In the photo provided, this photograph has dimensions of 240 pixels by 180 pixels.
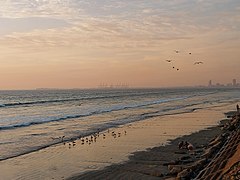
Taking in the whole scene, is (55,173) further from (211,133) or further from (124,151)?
(211,133)

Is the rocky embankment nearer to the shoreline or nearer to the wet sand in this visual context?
the shoreline

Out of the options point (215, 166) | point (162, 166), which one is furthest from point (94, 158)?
point (215, 166)

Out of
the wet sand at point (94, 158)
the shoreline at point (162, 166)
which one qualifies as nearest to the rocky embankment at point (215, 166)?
the shoreline at point (162, 166)

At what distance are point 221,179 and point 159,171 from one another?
565cm

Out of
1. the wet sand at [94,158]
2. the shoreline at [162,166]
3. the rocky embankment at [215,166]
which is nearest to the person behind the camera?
the rocky embankment at [215,166]

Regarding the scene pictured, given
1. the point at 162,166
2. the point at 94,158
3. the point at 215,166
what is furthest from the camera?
the point at 94,158

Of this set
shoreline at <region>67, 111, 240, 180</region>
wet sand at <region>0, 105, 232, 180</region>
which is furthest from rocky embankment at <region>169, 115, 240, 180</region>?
wet sand at <region>0, 105, 232, 180</region>

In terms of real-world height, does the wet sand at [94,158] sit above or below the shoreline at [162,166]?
below

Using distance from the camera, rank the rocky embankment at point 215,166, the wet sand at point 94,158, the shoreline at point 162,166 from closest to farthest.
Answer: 1. the rocky embankment at point 215,166
2. the shoreline at point 162,166
3. the wet sand at point 94,158

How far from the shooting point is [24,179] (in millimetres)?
13508

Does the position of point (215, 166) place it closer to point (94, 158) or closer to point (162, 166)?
Answer: point (162, 166)

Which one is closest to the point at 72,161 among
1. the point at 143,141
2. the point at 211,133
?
the point at 143,141

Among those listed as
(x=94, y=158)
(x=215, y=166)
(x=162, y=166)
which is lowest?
(x=94, y=158)

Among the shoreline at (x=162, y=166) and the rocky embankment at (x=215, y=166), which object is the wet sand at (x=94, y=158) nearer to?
the shoreline at (x=162, y=166)
